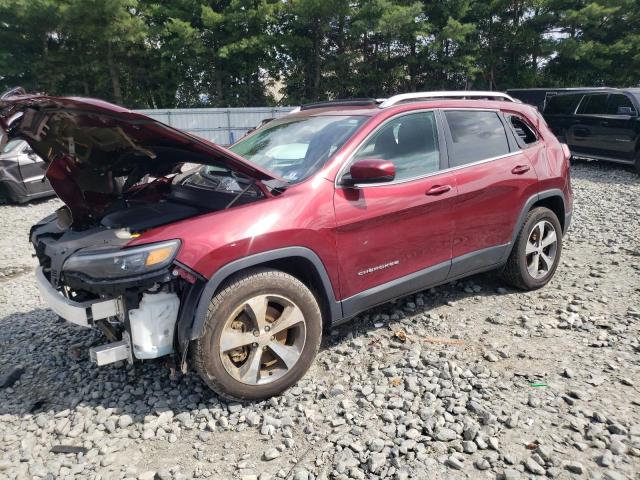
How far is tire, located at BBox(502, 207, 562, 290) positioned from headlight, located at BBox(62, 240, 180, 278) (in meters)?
3.06

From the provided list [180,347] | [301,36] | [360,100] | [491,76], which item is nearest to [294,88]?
[301,36]

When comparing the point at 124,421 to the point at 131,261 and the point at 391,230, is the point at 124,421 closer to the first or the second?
the point at 131,261

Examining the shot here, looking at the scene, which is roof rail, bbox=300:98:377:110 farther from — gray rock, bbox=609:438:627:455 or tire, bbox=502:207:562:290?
gray rock, bbox=609:438:627:455

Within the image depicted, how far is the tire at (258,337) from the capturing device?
2.72m

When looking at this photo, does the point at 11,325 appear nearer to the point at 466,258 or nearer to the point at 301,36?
the point at 466,258

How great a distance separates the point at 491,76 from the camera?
26328 mm

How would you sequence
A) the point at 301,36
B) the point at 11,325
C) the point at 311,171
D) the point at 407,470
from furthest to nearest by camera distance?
the point at 301,36
the point at 11,325
the point at 311,171
the point at 407,470

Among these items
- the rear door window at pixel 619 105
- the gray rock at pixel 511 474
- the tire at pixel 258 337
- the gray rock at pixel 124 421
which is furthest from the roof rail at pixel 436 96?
the rear door window at pixel 619 105

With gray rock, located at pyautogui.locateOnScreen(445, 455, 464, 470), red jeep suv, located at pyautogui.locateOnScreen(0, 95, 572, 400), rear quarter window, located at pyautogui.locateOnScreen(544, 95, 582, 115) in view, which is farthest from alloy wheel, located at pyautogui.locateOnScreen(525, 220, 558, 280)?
rear quarter window, located at pyautogui.locateOnScreen(544, 95, 582, 115)

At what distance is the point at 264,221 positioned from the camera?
2807 millimetres

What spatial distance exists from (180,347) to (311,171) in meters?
1.36

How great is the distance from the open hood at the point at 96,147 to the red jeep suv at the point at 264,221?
0.04ft

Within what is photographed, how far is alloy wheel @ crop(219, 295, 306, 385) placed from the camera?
280 centimetres

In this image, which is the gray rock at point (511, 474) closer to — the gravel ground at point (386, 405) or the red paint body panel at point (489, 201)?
the gravel ground at point (386, 405)
